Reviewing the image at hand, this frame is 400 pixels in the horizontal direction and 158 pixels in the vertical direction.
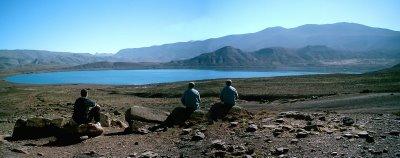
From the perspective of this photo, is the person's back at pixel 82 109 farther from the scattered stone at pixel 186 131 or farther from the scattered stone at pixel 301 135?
the scattered stone at pixel 301 135

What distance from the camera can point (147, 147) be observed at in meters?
18.0

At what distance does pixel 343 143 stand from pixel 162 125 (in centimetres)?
940

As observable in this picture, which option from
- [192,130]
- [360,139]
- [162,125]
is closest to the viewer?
[360,139]

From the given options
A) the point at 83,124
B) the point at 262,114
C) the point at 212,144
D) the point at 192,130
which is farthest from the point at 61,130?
the point at 262,114

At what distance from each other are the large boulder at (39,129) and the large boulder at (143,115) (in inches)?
131

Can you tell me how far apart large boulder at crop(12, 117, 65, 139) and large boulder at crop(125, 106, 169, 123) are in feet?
10.9

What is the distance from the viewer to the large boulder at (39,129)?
20938mm

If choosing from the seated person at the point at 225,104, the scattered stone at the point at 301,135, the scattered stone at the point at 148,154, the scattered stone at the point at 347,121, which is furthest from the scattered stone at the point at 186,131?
the scattered stone at the point at 347,121

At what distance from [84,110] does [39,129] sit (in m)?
2.77

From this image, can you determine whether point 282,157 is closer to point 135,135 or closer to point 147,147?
point 147,147

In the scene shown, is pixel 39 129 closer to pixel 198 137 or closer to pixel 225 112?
pixel 198 137

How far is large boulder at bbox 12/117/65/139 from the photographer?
20.9 meters

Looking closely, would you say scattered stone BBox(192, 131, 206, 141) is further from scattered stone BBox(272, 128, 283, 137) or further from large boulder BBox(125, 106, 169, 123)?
large boulder BBox(125, 106, 169, 123)

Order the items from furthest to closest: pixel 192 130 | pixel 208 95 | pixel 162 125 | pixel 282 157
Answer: pixel 208 95, pixel 162 125, pixel 192 130, pixel 282 157
